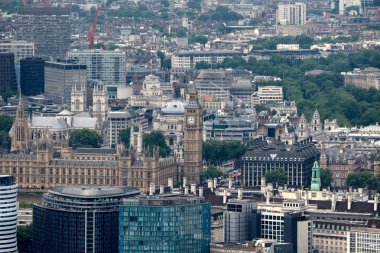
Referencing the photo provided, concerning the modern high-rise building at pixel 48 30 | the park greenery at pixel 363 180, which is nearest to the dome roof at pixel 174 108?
the park greenery at pixel 363 180

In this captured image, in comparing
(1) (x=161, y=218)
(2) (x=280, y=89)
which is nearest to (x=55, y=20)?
(2) (x=280, y=89)

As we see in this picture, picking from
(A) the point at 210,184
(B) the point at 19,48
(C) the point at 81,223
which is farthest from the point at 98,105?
(C) the point at 81,223

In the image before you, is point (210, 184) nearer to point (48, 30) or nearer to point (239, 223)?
point (239, 223)

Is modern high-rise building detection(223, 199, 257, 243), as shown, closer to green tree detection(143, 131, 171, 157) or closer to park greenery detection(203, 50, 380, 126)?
green tree detection(143, 131, 171, 157)

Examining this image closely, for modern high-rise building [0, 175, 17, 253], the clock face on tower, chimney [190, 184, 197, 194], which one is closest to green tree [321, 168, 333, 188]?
the clock face on tower

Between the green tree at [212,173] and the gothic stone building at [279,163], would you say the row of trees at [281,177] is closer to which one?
the gothic stone building at [279,163]

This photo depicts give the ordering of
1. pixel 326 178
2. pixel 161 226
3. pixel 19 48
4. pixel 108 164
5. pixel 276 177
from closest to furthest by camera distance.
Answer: pixel 161 226, pixel 276 177, pixel 326 178, pixel 108 164, pixel 19 48
